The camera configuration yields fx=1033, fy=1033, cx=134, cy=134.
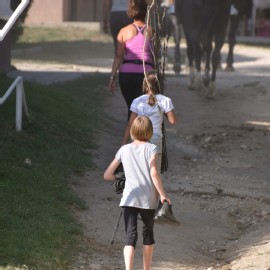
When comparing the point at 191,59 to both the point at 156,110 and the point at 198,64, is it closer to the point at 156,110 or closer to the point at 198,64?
the point at 198,64

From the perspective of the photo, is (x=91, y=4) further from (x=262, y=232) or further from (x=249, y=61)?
(x=262, y=232)

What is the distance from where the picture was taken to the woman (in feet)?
32.5

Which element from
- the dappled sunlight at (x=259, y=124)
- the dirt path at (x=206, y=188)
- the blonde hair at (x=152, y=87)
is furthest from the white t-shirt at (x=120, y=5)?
the blonde hair at (x=152, y=87)

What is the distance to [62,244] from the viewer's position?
7.86m

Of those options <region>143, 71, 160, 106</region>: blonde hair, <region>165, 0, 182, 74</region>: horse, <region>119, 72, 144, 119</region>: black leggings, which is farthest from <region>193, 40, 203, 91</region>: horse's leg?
<region>143, 71, 160, 106</region>: blonde hair

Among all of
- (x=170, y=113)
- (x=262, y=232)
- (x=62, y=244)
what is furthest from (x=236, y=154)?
(x=62, y=244)

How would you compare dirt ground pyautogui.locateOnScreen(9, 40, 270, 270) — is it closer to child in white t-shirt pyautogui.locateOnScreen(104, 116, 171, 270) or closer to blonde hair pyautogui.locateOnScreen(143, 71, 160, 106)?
child in white t-shirt pyautogui.locateOnScreen(104, 116, 171, 270)

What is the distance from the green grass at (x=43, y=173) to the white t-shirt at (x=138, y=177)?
2.36ft

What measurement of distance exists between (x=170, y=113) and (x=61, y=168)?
225 centimetres

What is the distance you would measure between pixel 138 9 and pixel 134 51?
41cm

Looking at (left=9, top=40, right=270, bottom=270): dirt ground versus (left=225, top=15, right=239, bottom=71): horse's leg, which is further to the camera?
(left=225, top=15, right=239, bottom=71): horse's leg

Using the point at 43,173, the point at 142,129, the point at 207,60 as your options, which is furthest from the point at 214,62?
the point at 142,129

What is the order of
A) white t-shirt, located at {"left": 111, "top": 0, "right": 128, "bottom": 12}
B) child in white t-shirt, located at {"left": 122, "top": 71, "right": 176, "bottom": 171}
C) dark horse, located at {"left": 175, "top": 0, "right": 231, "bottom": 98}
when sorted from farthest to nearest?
dark horse, located at {"left": 175, "top": 0, "right": 231, "bottom": 98} → white t-shirt, located at {"left": 111, "top": 0, "right": 128, "bottom": 12} → child in white t-shirt, located at {"left": 122, "top": 71, "right": 176, "bottom": 171}

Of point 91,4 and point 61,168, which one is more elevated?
point 61,168
